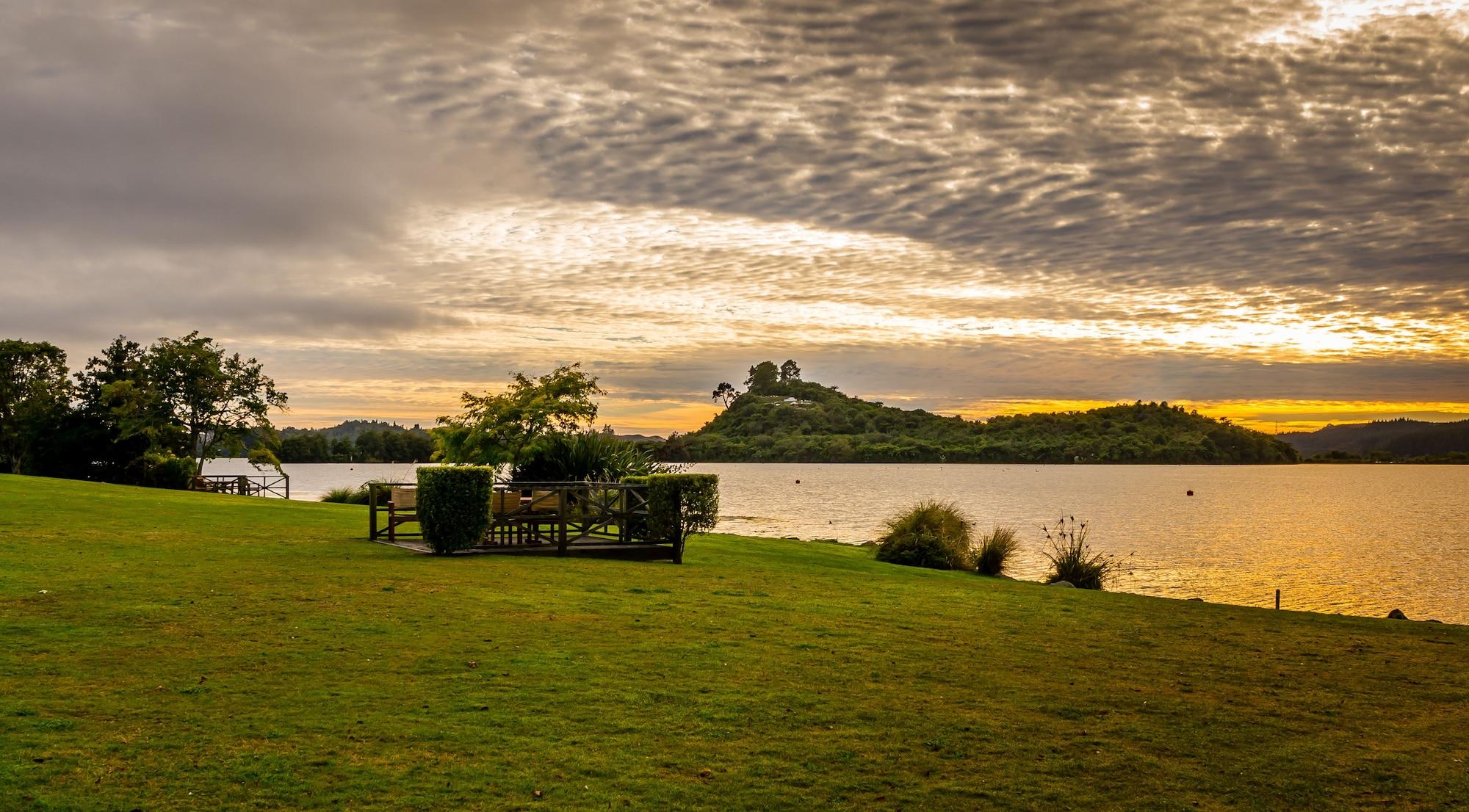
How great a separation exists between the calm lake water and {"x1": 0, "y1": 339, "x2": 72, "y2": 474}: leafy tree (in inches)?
619

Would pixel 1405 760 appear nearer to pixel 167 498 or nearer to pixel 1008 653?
pixel 1008 653

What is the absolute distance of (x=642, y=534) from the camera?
70.1ft

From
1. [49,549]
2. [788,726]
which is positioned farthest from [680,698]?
[49,549]

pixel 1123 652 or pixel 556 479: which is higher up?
pixel 556 479

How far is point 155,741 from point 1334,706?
986cm

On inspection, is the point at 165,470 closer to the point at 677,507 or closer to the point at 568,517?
the point at 568,517

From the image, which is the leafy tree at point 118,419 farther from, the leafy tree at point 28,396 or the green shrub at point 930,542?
the green shrub at point 930,542

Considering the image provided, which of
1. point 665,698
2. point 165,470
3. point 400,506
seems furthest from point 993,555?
point 165,470

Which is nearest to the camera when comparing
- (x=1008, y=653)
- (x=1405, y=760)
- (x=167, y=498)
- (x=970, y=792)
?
(x=970, y=792)

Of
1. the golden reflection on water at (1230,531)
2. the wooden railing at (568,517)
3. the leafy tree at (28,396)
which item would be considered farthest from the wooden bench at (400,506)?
the leafy tree at (28,396)

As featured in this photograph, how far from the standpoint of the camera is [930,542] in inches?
1037

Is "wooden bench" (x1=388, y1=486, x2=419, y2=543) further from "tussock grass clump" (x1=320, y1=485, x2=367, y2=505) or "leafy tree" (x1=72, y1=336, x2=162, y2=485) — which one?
"leafy tree" (x1=72, y1=336, x2=162, y2=485)

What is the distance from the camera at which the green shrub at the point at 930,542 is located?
26.1 metres

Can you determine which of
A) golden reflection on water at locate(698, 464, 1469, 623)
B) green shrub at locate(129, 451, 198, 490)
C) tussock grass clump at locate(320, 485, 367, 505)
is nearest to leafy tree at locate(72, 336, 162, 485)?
green shrub at locate(129, 451, 198, 490)
